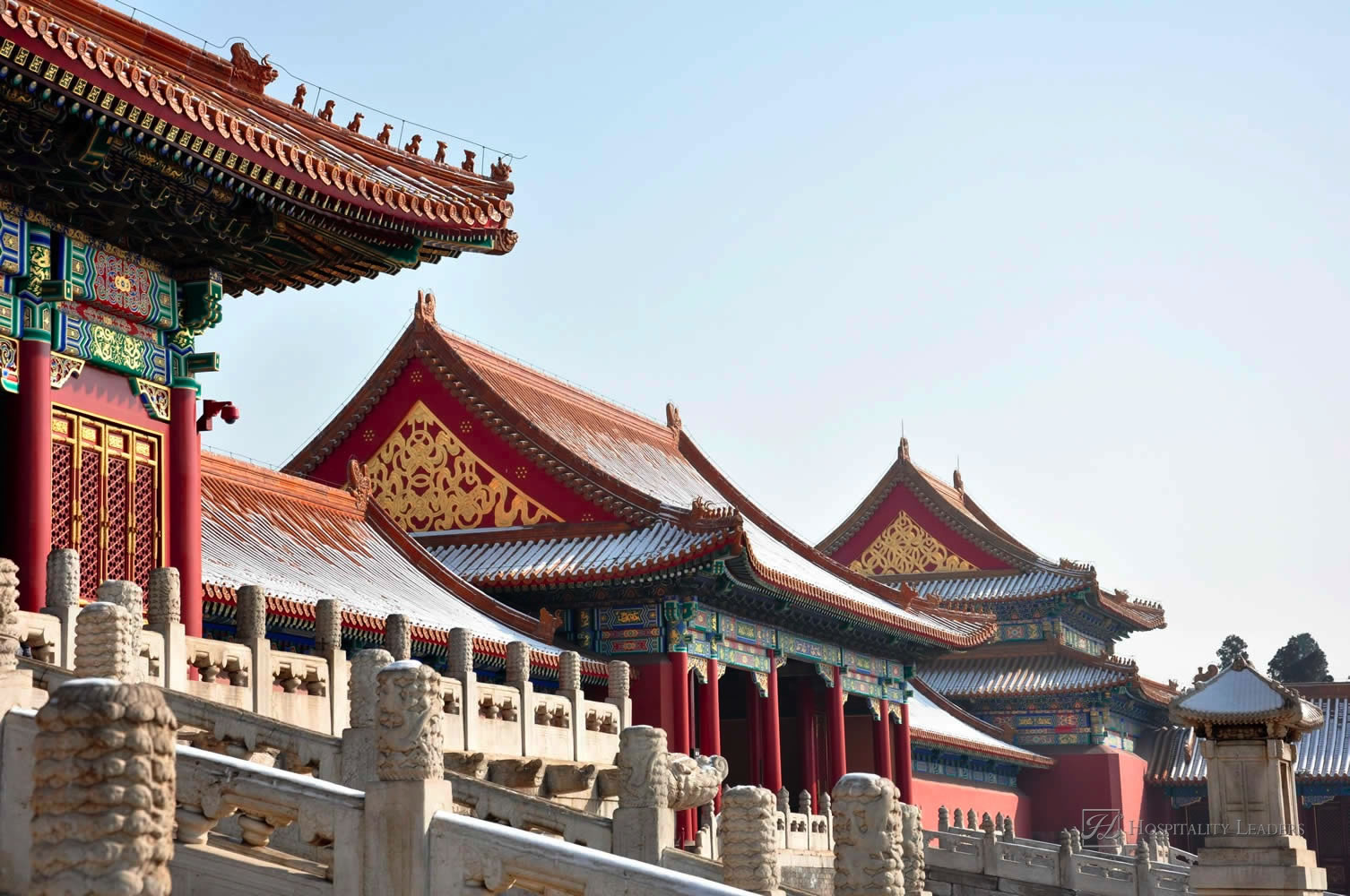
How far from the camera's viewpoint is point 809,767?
3069 cm

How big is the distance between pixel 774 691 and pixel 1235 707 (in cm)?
792

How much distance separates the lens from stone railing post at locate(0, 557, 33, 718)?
8406 millimetres

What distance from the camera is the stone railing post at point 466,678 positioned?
15.3 metres

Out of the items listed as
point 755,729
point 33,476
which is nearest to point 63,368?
point 33,476

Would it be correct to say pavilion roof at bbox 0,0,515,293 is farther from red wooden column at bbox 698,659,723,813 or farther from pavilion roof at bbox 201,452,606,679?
red wooden column at bbox 698,659,723,813

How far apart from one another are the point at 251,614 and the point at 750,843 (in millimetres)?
4478

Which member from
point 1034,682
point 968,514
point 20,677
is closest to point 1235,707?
point 20,677

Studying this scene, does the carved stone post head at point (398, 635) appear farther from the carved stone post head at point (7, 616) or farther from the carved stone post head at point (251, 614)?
the carved stone post head at point (7, 616)

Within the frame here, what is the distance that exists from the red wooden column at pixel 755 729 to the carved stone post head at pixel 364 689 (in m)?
16.6

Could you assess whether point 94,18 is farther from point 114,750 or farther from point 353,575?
point 114,750

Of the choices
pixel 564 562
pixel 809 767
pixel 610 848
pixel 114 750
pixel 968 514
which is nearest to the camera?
pixel 114 750

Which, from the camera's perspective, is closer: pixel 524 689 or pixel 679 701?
pixel 524 689

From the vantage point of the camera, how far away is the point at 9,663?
28.2 feet

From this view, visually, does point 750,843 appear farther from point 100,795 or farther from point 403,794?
point 100,795
